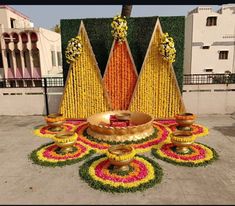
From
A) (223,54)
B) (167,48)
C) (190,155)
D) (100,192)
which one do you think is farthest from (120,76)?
(223,54)

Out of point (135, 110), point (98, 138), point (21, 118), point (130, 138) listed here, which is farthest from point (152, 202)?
point (21, 118)

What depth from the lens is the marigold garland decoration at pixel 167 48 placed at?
43.3 ft

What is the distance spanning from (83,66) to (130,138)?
6215mm

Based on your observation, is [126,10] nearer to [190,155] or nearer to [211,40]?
[190,155]

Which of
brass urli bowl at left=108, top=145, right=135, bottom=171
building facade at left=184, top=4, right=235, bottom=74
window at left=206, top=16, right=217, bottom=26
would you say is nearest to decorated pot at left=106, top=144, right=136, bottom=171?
brass urli bowl at left=108, top=145, right=135, bottom=171

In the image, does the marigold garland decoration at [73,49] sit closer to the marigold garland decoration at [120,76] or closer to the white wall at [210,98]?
the marigold garland decoration at [120,76]

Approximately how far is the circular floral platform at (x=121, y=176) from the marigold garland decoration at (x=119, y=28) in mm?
8143

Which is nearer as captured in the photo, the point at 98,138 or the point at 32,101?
the point at 98,138

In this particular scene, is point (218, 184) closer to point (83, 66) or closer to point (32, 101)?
point (83, 66)

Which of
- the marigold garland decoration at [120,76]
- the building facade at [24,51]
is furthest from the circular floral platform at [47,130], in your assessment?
the building facade at [24,51]

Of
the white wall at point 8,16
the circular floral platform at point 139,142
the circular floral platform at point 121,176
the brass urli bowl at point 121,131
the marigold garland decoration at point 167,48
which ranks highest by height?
the white wall at point 8,16

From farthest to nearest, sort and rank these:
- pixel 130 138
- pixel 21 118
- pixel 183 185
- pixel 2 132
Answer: pixel 21 118 → pixel 2 132 → pixel 130 138 → pixel 183 185

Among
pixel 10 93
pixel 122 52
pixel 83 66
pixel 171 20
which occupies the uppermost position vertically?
pixel 171 20

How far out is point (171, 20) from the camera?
44.6 feet
